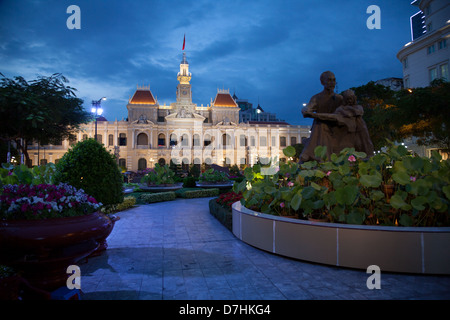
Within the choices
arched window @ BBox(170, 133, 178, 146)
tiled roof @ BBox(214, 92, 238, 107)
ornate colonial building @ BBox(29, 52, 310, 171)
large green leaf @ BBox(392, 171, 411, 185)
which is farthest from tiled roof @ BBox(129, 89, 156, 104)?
large green leaf @ BBox(392, 171, 411, 185)

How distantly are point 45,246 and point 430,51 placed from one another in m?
36.5

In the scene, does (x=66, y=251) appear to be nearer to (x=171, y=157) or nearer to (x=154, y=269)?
(x=154, y=269)

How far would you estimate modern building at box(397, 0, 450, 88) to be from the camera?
2672 centimetres

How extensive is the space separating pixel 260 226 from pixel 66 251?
2885 millimetres

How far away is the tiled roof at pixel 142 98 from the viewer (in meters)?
52.2

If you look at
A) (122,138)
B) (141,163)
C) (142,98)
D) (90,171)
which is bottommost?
(90,171)

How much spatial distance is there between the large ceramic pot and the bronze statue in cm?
456

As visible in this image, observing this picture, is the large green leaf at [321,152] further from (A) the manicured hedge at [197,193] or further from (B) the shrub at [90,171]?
(A) the manicured hedge at [197,193]

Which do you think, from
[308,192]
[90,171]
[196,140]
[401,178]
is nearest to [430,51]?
[401,178]

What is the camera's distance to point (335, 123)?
19.6 feet

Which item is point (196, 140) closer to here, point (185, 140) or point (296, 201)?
point (185, 140)

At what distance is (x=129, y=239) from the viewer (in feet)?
18.4

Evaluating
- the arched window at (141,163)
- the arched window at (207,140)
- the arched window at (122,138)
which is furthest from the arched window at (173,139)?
the arched window at (122,138)

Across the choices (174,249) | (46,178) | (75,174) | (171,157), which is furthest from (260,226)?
(171,157)
